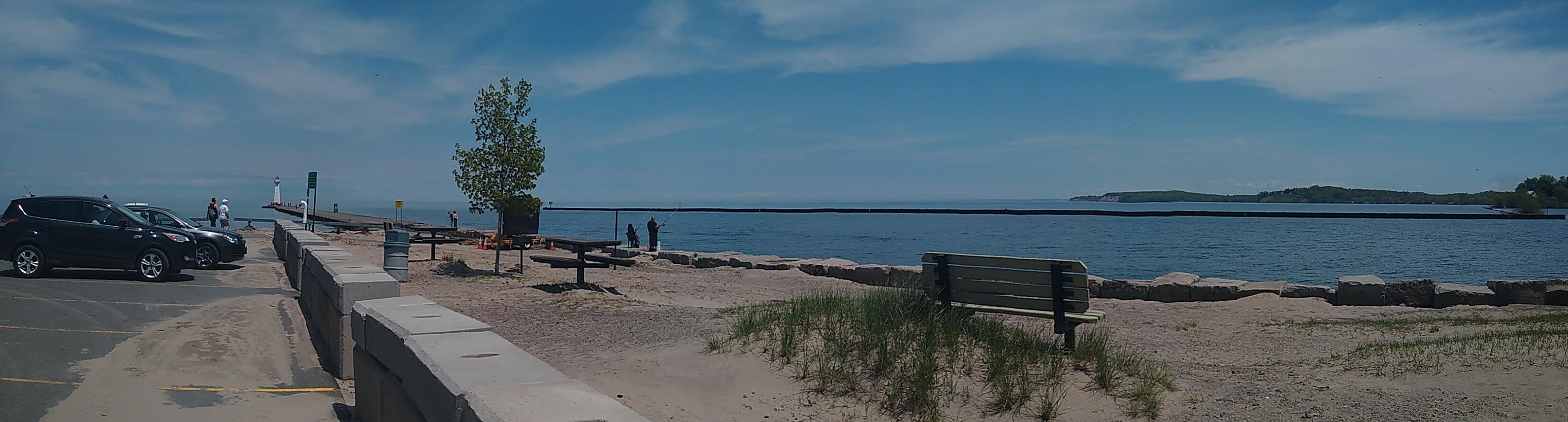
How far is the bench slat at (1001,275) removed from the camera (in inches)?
289

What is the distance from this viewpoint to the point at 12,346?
7.45 m

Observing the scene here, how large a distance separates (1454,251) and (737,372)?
41560mm

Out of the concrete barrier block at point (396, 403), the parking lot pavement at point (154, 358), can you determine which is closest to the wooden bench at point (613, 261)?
the parking lot pavement at point (154, 358)

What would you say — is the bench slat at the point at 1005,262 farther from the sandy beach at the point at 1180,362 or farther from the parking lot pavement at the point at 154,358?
the parking lot pavement at the point at 154,358

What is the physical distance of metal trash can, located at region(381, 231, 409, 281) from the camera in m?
14.1

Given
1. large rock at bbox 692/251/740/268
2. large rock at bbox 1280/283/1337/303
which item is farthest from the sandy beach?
large rock at bbox 692/251/740/268

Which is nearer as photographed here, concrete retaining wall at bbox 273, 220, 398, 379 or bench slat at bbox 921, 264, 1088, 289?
concrete retaining wall at bbox 273, 220, 398, 379

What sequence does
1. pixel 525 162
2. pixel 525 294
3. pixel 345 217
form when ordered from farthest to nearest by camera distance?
pixel 345 217, pixel 525 162, pixel 525 294

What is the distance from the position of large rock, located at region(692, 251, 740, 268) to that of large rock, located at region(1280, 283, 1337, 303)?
12.6 meters

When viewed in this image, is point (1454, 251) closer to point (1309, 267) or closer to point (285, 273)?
point (1309, 267)

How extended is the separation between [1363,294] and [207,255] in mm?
18934

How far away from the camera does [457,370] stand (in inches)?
139

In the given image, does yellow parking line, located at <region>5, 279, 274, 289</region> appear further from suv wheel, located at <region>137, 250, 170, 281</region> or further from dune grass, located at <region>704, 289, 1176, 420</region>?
dune grass, located at <region>704, 289, 1176, 420</region>

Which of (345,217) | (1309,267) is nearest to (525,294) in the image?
(1309,267)
